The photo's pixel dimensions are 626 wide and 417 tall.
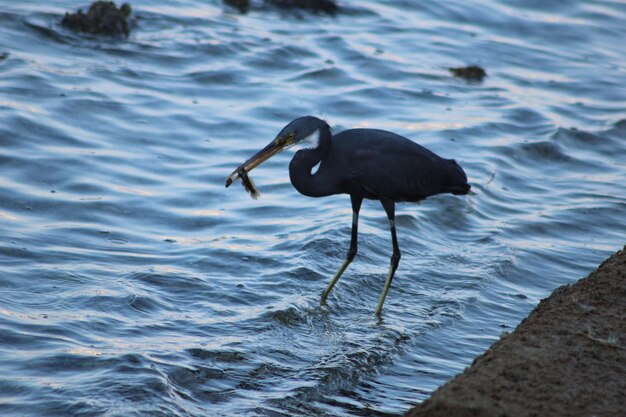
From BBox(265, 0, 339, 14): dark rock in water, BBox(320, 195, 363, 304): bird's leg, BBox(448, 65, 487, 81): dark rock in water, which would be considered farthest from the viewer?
BBox(265, 0, 339, 14): dark rock in water

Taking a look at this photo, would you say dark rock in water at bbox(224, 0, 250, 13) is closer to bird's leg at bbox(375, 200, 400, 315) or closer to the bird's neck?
bird's leg at bbox(375, 200, 400, 315)

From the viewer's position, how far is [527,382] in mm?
4172

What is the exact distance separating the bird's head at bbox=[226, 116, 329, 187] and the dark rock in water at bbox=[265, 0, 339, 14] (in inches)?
306

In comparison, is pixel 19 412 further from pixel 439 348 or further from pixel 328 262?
pixel 328 262

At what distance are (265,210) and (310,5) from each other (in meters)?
6.43

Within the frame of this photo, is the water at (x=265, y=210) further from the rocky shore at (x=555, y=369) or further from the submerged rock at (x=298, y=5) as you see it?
the rocky shore at (x=555, y=369)

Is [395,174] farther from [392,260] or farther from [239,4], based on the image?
[239,4]

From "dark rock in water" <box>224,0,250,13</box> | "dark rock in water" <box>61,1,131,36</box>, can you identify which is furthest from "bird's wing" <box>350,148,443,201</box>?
"dark rock in water" <box>224,0,250,13</box>

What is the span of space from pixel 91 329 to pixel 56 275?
2.83ft

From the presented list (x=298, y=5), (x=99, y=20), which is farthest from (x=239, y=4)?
(x=99, y=20)

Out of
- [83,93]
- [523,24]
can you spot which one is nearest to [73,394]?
[83,93]

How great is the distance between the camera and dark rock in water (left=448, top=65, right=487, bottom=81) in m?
12.5

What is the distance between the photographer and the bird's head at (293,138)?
640cm

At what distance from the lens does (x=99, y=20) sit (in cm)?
1145
